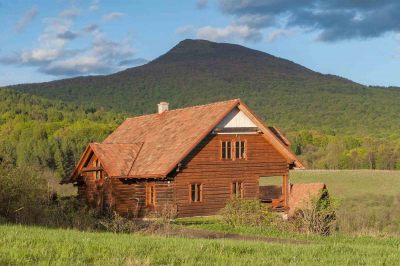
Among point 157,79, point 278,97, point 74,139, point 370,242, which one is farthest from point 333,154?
point 370,242

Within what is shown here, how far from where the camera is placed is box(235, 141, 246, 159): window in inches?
1366

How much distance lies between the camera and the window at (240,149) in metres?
34.7

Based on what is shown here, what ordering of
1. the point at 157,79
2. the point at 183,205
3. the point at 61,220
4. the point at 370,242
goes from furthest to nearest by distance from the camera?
the point at 157,79 < the point at 183,205 < the point at 61,220 < the point at 370,242

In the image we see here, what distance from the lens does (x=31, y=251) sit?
1212 centimetres

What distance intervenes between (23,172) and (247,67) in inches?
5549

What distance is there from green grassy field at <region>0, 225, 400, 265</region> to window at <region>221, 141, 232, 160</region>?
18815 mm

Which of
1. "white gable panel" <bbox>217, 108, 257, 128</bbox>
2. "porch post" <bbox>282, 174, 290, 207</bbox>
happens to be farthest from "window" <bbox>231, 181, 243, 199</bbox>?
"white gable panel" <bbox>217, 108, 257, 128</bbox>

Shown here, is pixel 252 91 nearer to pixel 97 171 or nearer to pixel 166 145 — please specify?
pixel 97 171

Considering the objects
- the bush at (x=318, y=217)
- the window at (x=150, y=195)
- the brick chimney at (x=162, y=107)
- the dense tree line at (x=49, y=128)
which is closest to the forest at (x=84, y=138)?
the dense tree line at (x=49, y=128)

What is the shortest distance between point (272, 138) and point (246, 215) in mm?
8909

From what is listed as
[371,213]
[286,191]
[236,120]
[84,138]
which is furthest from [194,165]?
[84,138]

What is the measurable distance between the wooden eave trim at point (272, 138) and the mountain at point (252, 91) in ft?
251

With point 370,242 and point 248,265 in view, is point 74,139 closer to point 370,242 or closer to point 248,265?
point 370,242

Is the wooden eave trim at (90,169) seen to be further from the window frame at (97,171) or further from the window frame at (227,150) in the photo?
the window frame at (227,150)
